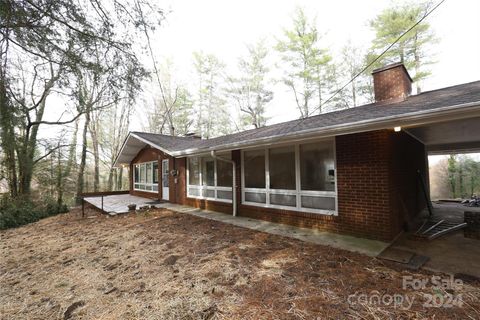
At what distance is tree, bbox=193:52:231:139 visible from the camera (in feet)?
60.0

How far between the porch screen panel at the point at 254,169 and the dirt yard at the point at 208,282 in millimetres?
1922

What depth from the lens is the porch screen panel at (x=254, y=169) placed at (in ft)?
21.5

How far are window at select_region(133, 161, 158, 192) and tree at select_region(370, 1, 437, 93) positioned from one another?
49.0 feet

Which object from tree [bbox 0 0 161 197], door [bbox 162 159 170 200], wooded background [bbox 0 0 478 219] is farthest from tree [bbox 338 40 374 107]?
tree [bbox 0 0 161 197]

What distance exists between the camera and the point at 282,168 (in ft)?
19.9

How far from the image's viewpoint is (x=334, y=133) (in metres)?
4.22

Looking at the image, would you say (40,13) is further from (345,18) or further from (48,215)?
(345,18)

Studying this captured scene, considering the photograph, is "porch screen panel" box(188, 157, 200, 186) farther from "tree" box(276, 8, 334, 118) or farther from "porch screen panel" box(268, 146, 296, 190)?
"tree" box(276, 8, 334, 118)

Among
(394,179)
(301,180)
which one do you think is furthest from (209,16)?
(394,179)

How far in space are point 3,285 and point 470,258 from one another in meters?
7.57

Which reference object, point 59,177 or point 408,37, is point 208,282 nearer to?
point 59,177

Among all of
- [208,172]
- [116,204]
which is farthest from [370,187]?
[116,204]

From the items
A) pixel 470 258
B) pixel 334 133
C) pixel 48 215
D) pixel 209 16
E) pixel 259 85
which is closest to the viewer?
pixel 470 258

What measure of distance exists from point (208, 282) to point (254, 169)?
417 cm
